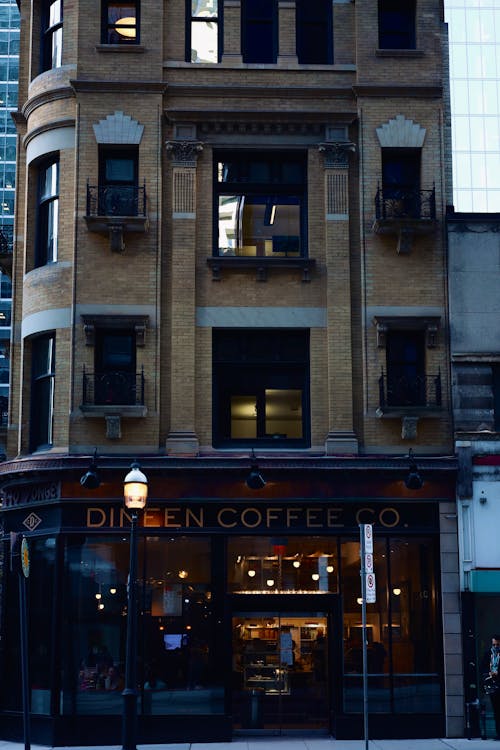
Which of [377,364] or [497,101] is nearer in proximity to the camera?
[377,364]

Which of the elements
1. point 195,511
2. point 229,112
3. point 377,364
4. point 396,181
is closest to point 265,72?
point 229,112

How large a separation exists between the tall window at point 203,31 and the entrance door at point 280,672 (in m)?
12.2

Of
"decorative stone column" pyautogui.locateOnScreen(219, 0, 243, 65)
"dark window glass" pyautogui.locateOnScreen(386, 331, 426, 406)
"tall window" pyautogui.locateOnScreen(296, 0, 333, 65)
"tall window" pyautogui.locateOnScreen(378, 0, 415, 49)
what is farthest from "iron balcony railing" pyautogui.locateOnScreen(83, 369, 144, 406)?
"tall window" pyautogui.locateOnScreen(378, 0, 415, 49)

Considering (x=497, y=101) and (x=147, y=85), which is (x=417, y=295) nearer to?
(x=497, y=101)

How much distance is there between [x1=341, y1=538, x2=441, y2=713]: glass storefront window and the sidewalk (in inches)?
26.6

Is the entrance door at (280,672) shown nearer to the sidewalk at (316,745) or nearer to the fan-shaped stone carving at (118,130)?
the sidewalk at (316,745)

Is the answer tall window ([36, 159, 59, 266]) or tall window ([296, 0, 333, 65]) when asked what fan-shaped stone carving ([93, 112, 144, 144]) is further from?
tall window ([296, 0, 333, 65])

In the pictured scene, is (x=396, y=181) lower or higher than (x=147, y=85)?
lower

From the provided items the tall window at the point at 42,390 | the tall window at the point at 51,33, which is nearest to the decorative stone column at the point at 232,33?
the tall window at the point at 51,33

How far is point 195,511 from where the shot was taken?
69.5 ft

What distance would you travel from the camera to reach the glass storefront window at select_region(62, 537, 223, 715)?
20.5m

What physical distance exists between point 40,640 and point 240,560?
4309mm

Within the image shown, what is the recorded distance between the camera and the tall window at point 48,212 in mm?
22859

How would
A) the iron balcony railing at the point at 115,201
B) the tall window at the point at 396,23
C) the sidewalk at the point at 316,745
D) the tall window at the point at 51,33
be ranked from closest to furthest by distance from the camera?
1. the sidewalk at the point at 316,745
2. the iron balcony railing at the point at 115,201
3. the tall window at the point at 396,23
4. the tall window at the point at 51,33
